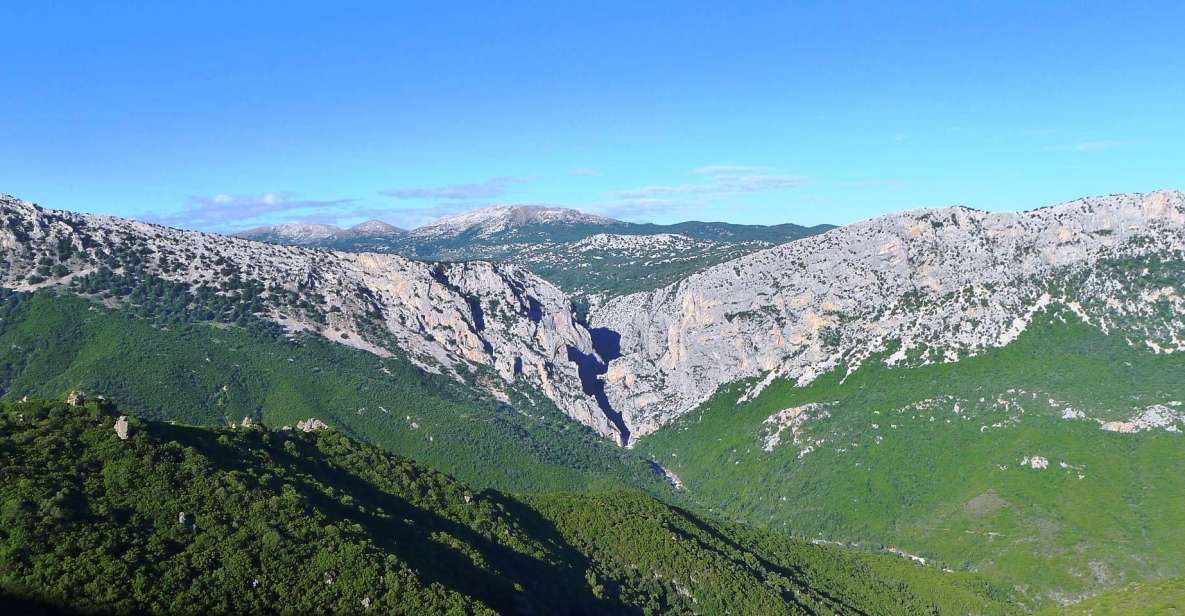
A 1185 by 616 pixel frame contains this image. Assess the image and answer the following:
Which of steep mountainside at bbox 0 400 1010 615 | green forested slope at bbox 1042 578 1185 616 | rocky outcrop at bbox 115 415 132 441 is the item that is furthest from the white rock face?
green forested slope at bbox 1042 578 1185 616

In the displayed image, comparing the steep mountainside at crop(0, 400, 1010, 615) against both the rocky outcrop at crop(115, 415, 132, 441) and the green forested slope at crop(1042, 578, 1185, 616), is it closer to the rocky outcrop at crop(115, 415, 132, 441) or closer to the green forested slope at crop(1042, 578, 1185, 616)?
the rocky outcrop at crop(115, 415, 132, 441)

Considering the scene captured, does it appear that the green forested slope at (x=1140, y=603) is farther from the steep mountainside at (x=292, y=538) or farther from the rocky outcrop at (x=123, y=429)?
the rocky outcrop at (x=123, y=429)

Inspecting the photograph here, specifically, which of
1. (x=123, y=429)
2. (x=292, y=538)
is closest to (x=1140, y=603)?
(x=292, y=538)

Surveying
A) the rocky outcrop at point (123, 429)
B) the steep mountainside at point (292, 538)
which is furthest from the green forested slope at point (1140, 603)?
the rocky outcrop at point (123, 429)

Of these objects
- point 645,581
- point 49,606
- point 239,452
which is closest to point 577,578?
point 645,581

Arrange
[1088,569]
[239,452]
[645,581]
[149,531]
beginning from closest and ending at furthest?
[149,531] < [239,452] < [645,581] < [1088,569]

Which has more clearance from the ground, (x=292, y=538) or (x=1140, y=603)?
(x=292, y=538)

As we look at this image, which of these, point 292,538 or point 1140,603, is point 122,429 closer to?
point 292,538

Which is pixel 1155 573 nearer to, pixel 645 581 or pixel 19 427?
pixel 645 581
